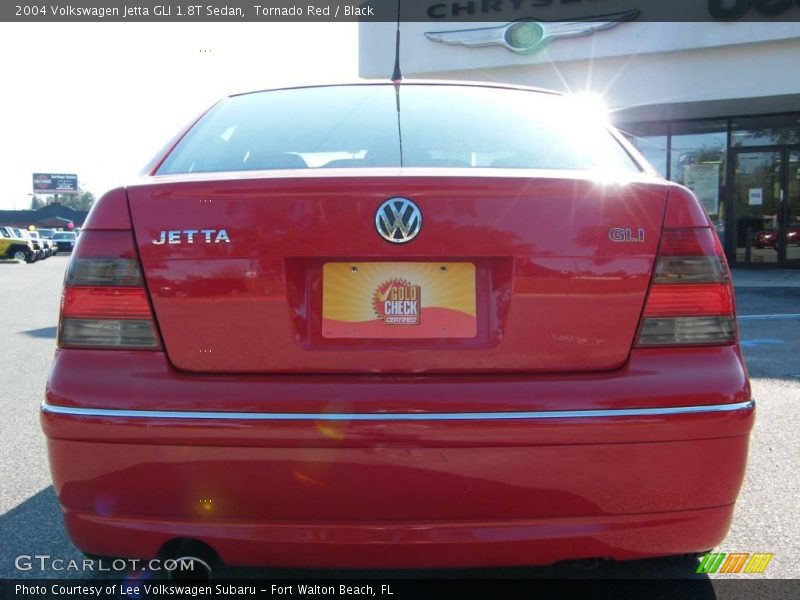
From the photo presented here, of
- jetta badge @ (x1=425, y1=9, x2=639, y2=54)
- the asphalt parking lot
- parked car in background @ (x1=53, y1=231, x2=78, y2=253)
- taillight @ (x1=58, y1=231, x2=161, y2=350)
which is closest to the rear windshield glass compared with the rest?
taillight @ (x1=58, y1=231, x2=161, y2=350)

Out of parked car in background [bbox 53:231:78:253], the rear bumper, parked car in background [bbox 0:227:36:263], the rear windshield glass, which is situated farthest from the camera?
parked car in background [bbox 53:231:78:253]

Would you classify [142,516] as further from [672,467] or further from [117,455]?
[672,467]

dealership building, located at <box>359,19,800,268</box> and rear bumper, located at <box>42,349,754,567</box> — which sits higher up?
dealership building, located at <box>359,19,800,268</box>

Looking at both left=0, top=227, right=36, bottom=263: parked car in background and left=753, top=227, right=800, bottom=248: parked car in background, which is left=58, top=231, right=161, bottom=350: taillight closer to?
left=753, top=227, right=800, bottom=248: parked car in background

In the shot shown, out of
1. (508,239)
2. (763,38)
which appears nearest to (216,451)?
(508,239)

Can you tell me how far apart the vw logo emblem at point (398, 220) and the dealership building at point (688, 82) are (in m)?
12.8

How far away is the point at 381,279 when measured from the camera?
1.83m

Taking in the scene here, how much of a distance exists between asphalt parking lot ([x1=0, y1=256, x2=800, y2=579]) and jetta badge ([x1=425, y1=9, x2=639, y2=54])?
309 inches

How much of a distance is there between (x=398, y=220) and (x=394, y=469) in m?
0.60

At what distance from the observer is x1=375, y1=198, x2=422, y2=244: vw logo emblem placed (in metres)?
1.82

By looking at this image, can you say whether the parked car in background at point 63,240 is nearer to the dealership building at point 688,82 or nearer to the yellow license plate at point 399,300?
the dealership building at point 688,82

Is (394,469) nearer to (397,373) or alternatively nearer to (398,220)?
(397,373)

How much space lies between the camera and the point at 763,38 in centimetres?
1237

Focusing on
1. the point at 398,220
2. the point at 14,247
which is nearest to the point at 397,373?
the point at 398,220
